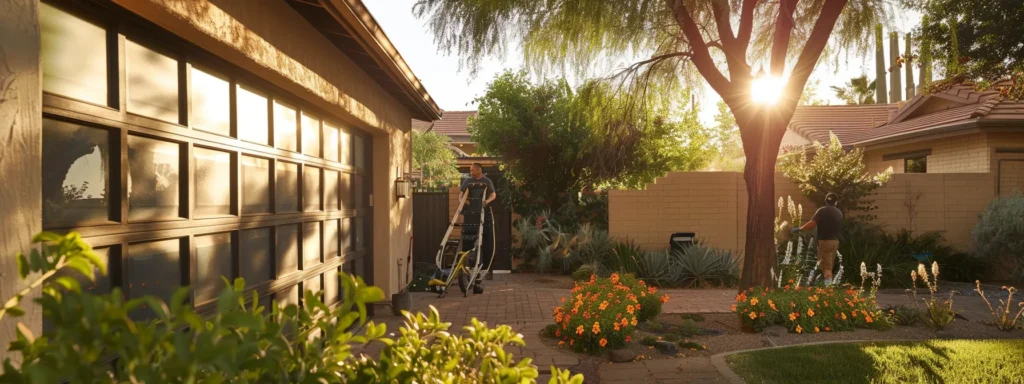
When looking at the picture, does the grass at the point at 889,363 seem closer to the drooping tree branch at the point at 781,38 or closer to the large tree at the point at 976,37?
the drooping tree branch at the point at 781,38

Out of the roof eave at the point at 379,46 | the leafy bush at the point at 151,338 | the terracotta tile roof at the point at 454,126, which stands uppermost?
the terracotta tile roof at the point at 454,126

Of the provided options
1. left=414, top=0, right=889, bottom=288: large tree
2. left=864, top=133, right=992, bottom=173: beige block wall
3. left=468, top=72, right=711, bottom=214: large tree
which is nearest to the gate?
left=468, top=72, right=711, bottom=214: large tree

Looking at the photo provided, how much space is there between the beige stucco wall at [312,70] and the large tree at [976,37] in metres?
6.58

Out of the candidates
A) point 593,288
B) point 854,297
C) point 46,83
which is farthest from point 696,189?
point 46,83

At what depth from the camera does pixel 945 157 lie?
1544 centimetres

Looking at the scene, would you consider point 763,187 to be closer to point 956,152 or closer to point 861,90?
point 956,152

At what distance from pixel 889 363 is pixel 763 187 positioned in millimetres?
2791

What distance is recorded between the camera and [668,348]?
20.2ft

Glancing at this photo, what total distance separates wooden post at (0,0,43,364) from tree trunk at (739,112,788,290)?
7.14m

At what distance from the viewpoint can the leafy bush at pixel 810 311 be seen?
22.4ft

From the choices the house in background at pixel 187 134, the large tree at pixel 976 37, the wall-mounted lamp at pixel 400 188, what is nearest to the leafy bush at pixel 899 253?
the large tree at pixel 976 37

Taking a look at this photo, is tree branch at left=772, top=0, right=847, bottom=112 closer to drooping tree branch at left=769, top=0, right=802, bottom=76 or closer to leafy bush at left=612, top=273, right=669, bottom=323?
drooping tree branch at left=769, top=0, right=802, bottom=76

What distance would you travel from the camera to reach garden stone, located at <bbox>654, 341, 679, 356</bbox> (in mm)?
6117

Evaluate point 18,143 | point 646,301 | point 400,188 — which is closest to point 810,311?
point 646,301
